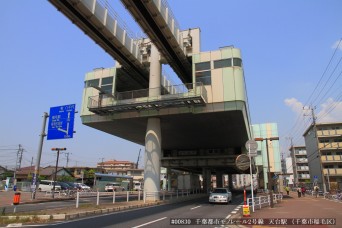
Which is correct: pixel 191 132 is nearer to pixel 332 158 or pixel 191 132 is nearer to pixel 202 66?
pixel 202 66

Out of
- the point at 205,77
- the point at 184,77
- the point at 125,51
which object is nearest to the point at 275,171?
the point at 184,77

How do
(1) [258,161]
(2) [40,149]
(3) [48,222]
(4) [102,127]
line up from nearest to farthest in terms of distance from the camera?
(3) [48,222] < (2) [40,149] < (4) [102,127] < (1) [258,161]

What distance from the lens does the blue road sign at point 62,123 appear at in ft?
82.5

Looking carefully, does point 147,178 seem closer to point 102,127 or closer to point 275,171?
point 102,127

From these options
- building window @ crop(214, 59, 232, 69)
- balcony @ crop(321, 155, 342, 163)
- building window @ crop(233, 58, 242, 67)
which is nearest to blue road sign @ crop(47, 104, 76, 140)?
building window @ crop(214, 59, 232, 69)

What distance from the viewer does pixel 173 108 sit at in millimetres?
26375

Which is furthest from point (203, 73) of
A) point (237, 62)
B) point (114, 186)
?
point (114, 186)

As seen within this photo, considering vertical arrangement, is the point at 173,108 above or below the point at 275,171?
above

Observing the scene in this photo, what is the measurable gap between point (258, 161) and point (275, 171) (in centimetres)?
846

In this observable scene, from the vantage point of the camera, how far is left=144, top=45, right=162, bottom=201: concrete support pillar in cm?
2570

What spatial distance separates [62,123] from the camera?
25.4 metres

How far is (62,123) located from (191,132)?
51.1ft

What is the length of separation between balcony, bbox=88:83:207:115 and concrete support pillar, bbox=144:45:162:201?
1.01 meters

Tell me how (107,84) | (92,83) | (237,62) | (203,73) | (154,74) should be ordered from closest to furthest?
(237,62), (203,73), (154,74), (107,84), (92,83)
